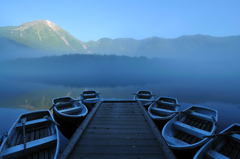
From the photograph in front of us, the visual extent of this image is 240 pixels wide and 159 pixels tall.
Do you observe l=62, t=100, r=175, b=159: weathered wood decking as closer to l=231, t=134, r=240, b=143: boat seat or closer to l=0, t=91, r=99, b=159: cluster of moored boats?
l=0, t=91, r=99, b=159: cluster of moored boats

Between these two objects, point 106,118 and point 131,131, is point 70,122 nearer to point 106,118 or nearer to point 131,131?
point 106,118

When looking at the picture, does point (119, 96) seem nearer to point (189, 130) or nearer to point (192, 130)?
point (189, 130)

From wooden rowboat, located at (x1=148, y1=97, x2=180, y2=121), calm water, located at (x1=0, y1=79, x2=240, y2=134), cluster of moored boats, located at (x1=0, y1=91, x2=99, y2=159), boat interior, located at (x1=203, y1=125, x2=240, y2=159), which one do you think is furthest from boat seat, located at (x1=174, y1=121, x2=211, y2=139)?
cluster of moored boats, located at (x1=0, y1=91, x2=99, y2=159)

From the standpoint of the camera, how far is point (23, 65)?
9425 centimetres

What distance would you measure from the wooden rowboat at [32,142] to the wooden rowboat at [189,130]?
12.8ft

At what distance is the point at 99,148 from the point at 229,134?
14.2 feet

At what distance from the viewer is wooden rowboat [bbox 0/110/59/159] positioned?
3.44 metres

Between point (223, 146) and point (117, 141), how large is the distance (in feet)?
11.9

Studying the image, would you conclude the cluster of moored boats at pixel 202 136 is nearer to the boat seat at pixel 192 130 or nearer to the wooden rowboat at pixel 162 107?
the boat seat at pixel 192 130

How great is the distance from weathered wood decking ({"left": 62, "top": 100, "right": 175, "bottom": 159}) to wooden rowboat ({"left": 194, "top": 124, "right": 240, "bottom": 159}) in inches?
59.7

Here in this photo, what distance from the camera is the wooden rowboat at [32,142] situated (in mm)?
3443

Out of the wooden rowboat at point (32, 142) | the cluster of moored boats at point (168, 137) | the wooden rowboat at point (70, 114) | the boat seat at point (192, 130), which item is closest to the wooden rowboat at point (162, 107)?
the cluster of moored boats at point (168, 137)

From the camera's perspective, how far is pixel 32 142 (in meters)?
3.73

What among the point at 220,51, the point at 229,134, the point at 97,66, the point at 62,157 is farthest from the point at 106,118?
the point at 220,51
